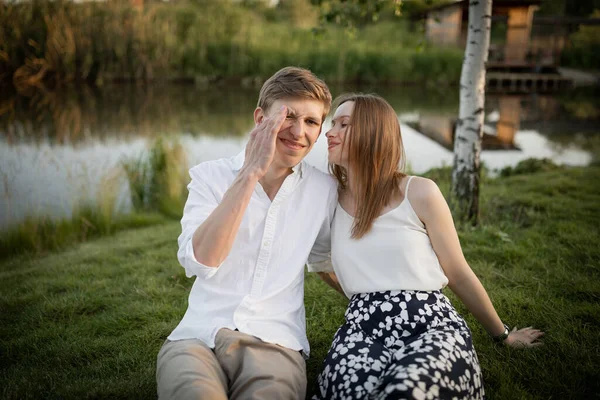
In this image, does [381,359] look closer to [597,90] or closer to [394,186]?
[394,186]

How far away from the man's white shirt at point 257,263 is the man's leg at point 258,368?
4cm

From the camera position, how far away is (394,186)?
2.13 m

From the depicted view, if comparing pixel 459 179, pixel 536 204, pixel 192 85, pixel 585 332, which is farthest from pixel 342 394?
pixel 192 85

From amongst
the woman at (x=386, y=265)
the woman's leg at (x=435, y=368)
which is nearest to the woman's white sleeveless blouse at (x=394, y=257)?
the woman at (x=386, y=265)

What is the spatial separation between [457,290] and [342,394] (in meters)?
0.79

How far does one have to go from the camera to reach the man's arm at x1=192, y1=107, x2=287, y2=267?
1766 mm

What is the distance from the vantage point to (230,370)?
1.79 metres

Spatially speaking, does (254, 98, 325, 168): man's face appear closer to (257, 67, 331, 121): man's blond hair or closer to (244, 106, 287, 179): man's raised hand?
(257, 67, 331, 121): man's blond hair

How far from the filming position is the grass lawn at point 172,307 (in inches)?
90.7

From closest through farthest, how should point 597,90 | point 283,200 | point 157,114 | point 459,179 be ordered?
point 283,200, point 459,179, point 157,114, point 597,90

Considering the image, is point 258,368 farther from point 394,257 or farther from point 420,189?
point 420,189

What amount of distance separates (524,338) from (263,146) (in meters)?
1.84

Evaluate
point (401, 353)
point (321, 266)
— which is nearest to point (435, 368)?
point (401, 353)

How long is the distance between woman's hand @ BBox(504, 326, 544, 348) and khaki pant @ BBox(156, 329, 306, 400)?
125 cm
